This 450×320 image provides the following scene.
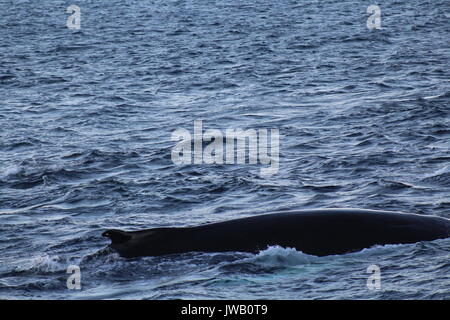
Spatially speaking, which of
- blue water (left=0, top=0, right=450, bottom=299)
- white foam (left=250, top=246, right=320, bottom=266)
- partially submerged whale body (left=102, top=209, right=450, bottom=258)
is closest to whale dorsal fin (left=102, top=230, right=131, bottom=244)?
partially submerged whale body (left=102, top=209, right=450, bottom=258)

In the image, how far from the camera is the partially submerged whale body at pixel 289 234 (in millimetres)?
15492

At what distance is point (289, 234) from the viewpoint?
15539 millimetres

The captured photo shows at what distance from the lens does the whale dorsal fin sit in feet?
50.8

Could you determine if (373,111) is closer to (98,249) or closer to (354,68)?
(354,68)

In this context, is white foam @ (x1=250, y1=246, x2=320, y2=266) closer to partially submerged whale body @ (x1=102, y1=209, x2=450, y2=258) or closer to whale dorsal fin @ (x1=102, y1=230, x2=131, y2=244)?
partially submerged whale body @ (x1=102, y1=209, x2=450, y2=258)

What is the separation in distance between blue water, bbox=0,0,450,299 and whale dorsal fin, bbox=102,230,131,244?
1.19ft

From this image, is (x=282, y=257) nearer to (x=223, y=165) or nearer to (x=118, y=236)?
(x=118, y=236)

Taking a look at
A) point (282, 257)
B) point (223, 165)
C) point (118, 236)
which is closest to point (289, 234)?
point (282, 257)

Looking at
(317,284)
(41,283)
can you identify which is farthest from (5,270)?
(317,284)

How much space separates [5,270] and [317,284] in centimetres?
527

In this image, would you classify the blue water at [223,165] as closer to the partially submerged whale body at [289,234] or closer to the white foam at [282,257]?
the white foam at [282,257]

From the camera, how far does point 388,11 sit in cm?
6775

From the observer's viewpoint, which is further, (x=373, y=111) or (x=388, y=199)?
(x=373, y=111)

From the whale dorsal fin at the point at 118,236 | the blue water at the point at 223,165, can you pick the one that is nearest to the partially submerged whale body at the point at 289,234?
the whale dorsal fin at the point at 118,236
